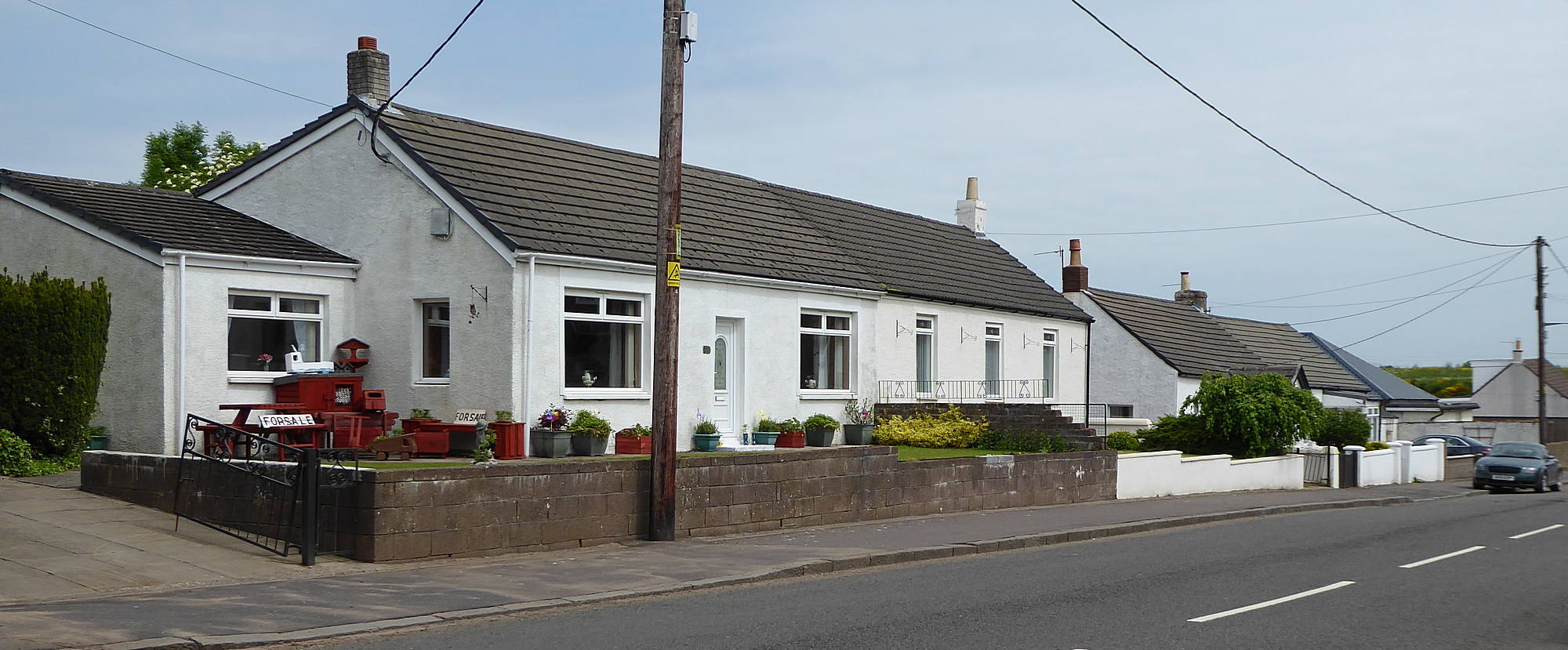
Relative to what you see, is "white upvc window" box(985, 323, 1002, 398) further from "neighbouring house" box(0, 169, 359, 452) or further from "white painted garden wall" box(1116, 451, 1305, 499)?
"neighbouring house" box(0, 169, 359, 452)

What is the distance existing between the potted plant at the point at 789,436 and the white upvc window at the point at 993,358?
Result: 816 centimetres

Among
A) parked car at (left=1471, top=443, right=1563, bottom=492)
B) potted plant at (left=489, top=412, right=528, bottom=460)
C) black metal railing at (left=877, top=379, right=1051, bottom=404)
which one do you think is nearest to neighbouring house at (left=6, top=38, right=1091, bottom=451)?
potted plant at (left=489, top=412, right=528, bottom=460)

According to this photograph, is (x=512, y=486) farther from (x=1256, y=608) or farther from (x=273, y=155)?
(x=273, y=155)

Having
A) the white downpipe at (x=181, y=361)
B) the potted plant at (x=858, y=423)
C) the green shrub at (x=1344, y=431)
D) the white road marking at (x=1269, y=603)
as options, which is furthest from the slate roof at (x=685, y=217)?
the white road marking at (x=1269, y=603)

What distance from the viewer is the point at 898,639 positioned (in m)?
8.80

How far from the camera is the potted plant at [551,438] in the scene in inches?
668

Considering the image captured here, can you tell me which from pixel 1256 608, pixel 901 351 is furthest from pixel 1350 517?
pixel 1256 608

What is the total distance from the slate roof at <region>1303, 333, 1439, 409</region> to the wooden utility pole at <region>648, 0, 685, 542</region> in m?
47.3

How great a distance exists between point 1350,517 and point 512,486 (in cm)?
1586

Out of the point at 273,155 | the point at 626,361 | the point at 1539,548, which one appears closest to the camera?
the point at 1539,548

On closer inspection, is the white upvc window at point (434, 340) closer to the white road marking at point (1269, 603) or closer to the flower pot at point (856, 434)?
the flower pot at point (856, 434)

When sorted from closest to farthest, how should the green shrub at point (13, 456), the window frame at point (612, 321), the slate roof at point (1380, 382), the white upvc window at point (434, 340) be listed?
the green shrub at point (13, 456), the window frame at point (612, 321), the white upvc window at point (434, 340), the slate roof at point (1380, 382)

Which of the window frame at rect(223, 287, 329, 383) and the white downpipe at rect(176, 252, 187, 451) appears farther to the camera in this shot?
the window frame at rect(223, 287, 329, 383)

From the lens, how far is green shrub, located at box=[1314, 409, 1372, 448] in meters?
34.5
